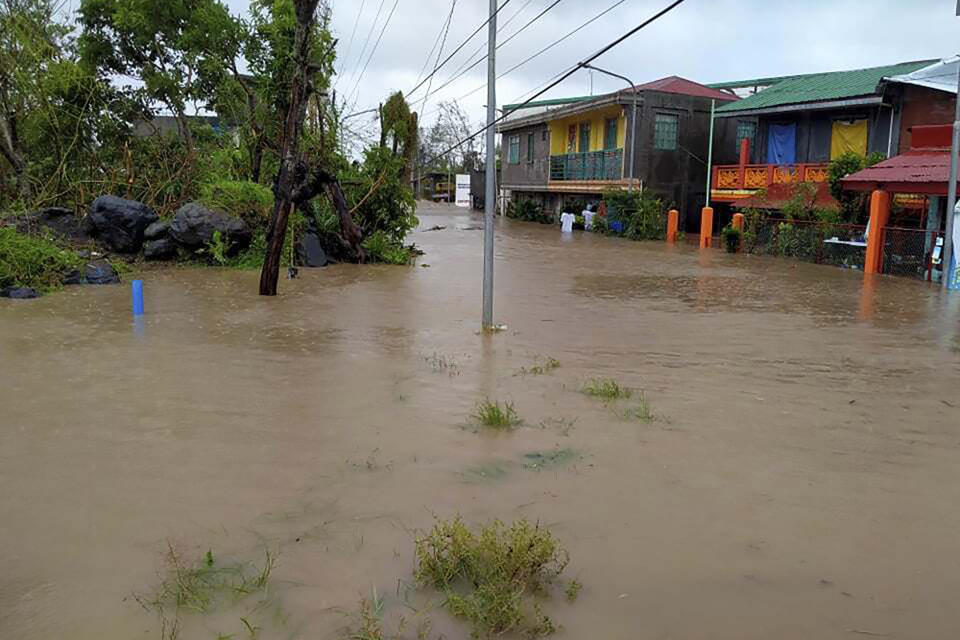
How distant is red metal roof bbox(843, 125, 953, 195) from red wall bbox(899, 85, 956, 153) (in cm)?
241

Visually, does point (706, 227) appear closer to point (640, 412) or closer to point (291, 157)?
point (291, 157)

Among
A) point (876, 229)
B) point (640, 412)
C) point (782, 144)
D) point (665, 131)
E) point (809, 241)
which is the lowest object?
point (640, 412)

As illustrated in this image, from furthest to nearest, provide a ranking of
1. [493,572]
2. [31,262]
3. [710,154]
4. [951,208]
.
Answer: [710,154] → [951,208] → [31,262] → [493,572]

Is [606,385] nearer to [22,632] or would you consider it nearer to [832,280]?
[22,632]

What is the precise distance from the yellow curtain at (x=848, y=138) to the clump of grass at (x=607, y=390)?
19.6m

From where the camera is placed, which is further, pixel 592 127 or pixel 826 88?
pixel 592 127

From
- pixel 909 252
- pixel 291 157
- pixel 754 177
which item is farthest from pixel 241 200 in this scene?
pixel 754 177

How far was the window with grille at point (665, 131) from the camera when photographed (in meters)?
32.7

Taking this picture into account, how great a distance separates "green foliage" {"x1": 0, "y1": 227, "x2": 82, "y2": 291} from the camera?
15.1 m

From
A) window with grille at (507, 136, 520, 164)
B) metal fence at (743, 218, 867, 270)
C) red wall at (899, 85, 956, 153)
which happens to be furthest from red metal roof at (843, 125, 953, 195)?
window with grille at (507, 136, 520, 164)

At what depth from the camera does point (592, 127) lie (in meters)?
36.8

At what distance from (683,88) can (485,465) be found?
31759mm

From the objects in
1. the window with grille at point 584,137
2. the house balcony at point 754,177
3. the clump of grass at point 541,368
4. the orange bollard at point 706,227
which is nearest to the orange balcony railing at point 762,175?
the house balcony at point 754,177

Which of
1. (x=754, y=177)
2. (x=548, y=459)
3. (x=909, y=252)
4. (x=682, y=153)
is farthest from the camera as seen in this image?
(x=682, y=153)
